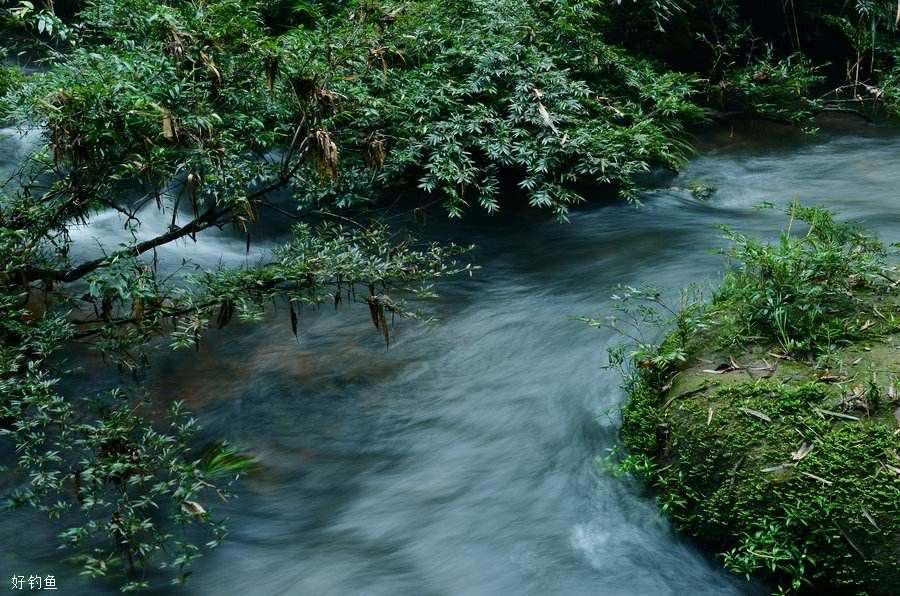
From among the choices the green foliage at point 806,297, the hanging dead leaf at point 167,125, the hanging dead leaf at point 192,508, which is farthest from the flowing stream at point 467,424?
the hanging dead leaf at point 167,125

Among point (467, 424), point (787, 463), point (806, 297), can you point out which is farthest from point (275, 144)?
point (787, 463)

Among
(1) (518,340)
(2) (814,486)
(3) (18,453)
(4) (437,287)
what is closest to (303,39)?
(4) (437,287)

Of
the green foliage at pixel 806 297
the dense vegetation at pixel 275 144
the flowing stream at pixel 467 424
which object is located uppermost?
the dense vegetation at pixel 275 144

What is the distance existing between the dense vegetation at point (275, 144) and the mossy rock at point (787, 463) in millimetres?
438

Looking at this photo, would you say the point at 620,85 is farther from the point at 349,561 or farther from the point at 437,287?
the point at 349,561

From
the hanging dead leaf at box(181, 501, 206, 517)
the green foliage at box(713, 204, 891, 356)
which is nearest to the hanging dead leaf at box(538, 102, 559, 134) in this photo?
the green foliage at box(713, 204, 891, 356)

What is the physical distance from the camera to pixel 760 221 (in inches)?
300

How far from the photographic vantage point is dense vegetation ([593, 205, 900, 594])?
3523 millimetres

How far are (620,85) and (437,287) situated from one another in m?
3.45

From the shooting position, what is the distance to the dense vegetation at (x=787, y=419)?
352cm

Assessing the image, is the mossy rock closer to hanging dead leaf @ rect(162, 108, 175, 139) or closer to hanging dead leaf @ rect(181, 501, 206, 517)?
hanging dead leaf @ rect(181, 501, 206, 517)

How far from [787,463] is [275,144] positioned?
460 cm

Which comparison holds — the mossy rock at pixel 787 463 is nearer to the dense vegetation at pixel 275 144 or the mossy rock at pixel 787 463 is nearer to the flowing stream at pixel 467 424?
the flowing stream at pixel 467 424

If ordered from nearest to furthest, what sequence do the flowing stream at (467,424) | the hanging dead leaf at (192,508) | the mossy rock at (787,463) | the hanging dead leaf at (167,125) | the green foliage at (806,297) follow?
the mossy rock at (787,463)
the hanging dead leaf at (192,508)
the flowing stream at (467,424)
the green foliage at (806,297)
the hanging dead leaf at (167,125)
